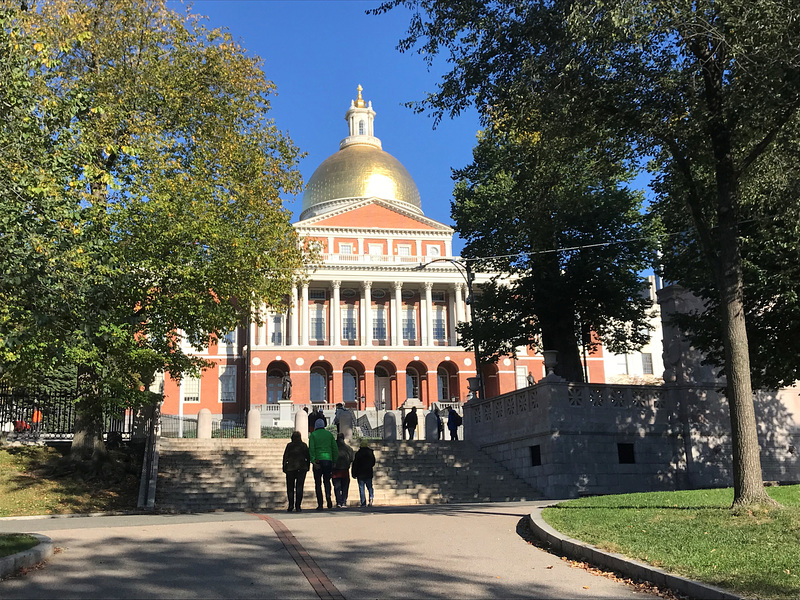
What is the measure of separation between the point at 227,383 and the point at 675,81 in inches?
2195

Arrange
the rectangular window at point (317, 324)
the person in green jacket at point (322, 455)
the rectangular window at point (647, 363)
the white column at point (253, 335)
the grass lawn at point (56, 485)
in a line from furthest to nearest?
the rectangular window at point (647, 363) → the rectangular window at point (317, 324) → the white column at point (253, 335) → the grass lawn at point (56, 485) → the person in green jacket at point (322, 455)

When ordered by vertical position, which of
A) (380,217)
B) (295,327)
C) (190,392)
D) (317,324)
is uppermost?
(380,217)

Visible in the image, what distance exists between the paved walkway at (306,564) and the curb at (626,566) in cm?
25

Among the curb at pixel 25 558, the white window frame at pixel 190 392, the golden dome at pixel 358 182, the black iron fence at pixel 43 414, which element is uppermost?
the golden dome at pixel 358 182

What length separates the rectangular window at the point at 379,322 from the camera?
225 feet

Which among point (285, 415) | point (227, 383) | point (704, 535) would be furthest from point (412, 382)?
point (704, 535)

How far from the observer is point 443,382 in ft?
226

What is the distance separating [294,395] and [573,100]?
51.2 metres

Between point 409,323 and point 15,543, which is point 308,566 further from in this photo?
point 409,323

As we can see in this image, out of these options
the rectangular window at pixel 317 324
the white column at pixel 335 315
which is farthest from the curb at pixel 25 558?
the rectangular window at pixel 317 324

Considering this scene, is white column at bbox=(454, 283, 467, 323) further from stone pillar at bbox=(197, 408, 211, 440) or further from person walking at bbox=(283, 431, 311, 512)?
person walking at bbox=(283, 431, 311, 512)

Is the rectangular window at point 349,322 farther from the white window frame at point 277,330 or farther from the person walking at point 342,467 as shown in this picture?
the person walking at point 342,467

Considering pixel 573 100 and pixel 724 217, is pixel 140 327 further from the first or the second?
pixel 724 217

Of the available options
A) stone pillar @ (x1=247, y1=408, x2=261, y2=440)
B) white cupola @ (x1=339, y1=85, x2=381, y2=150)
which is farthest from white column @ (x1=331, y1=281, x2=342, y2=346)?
stone pillar @ (x1=247, y1=408, x2=261, y2=440)
